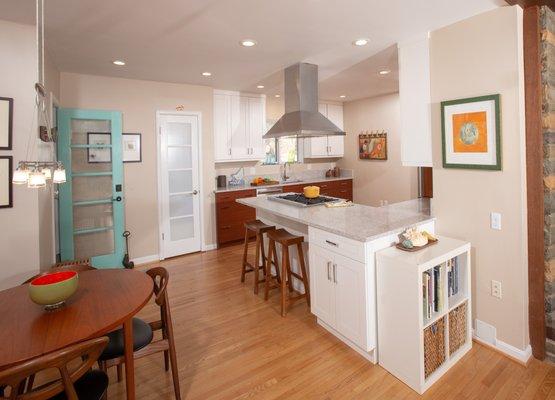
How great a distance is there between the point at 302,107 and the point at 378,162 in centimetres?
311

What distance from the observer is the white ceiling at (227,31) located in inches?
90.8

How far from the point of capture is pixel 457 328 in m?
2.26

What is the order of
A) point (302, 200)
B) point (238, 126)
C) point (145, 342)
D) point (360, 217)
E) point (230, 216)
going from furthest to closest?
point (238, 126) → point (230, 216) → point (302, 200) → point (360, 217) → point (145, 342)

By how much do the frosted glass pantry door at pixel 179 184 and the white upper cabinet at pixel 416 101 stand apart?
3142 mm

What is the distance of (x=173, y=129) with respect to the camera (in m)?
4.68

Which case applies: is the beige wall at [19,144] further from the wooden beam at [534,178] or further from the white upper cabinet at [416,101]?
the wooden beam at [534,178]

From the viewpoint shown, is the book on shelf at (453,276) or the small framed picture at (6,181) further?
the small framed picture at (6,181)

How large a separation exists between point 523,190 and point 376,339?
1.43 meters

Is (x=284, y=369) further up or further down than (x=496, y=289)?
further down

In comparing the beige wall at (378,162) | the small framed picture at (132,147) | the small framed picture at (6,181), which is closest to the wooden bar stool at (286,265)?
the small framed picture at (6,181)

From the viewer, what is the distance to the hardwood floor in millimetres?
1967

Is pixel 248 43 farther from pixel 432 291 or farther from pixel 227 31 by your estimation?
pixel 432 291

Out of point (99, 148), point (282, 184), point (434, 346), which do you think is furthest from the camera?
point (282, 184)

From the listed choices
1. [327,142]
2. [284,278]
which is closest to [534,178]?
[284,278]
